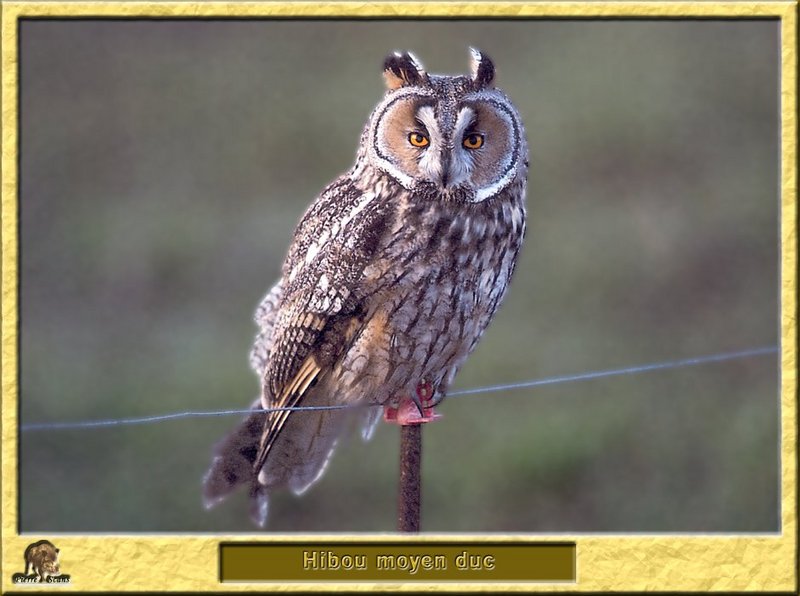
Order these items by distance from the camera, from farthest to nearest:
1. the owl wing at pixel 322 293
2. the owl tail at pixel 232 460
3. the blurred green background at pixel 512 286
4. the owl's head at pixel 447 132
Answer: the blurred green background at pixel 512 286 → the owl tail at pixel 232 460 → the owl wing at pixel 322 293 → the owl's head at pixel 447 132

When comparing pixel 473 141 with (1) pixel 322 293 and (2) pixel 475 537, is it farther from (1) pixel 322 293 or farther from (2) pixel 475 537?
(2) pixel 475 537

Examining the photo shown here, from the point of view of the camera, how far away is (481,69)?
257cm

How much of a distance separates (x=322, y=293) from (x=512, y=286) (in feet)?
8.34

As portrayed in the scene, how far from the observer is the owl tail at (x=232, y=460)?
2836 mm

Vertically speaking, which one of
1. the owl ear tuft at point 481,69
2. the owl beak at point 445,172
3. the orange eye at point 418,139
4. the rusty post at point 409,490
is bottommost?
the rusty post at point 409,490

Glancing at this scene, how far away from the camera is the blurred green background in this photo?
446 centimetres

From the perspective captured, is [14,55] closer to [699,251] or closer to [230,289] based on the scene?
[230,289]

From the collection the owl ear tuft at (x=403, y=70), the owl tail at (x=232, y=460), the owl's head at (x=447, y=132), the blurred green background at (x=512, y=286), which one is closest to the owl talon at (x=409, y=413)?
the owl tail at (x=232, y=460)

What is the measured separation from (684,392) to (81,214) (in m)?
3.17

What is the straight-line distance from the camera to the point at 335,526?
452 centimetres

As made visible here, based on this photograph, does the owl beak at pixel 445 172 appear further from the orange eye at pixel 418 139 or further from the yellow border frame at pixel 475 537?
the yellow border frame at pixel 475 537

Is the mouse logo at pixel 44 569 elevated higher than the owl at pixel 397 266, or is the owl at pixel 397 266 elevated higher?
the owl at pixel 397 266

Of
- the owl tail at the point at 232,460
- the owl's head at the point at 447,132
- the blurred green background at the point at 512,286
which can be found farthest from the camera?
the blurred green background at the point at 512,286

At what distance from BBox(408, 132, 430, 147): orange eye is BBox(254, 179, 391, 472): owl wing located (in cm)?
17
